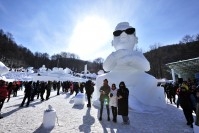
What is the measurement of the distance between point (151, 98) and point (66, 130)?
24.0 ft

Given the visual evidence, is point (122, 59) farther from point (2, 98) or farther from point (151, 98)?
point (2, 98)

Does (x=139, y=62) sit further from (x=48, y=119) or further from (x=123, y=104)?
(x=48, y=119)

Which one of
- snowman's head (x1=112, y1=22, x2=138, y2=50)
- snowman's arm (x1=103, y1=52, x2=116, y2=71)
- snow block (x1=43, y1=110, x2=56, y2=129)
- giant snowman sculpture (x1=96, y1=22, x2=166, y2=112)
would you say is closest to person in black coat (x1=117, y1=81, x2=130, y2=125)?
snow block (x1=43, y1=110, x2=56, y2=129)

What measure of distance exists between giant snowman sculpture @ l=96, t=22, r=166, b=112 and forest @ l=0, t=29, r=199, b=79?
32.7 m

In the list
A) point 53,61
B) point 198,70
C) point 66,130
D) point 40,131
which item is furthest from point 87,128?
point 53,61

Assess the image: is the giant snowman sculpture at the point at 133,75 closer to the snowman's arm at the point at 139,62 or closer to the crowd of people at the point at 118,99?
the snowman's arm at the point at 139,62

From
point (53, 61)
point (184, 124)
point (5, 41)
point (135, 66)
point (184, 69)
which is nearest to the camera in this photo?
point (184, 124)

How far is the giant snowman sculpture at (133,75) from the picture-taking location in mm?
11234

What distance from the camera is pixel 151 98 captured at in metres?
11.7

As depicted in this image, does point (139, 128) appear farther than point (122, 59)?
No

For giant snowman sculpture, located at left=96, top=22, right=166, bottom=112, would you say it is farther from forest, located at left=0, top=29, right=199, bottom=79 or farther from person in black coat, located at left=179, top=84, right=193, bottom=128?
forest, located at left=0, top=29, right=199, bottom=79

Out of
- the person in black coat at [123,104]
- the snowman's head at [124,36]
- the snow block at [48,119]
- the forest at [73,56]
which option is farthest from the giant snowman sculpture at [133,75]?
the forest at [73,56]

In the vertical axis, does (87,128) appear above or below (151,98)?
below

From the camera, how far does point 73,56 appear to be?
388 ft
